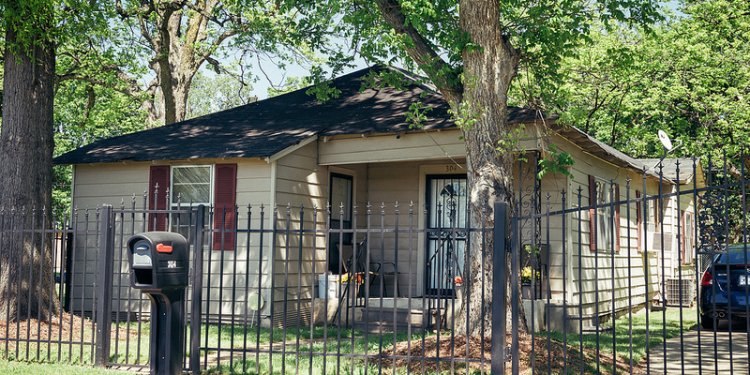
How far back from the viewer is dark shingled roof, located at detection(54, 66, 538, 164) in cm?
1338

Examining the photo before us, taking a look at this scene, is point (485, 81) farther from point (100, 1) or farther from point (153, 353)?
point (100, 1)

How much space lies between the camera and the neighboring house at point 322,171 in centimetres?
1315

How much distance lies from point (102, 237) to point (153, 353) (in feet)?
4.99

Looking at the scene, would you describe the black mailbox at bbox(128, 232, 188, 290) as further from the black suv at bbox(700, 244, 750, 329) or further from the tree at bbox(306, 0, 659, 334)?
the black suv at bbox(700, 244, 750, 329)

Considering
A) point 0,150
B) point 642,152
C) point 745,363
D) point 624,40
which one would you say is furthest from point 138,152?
point 642,152

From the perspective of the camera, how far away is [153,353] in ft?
25.1

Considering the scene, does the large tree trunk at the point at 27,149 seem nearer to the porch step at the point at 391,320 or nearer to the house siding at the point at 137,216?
the house siding at the point at 137,216

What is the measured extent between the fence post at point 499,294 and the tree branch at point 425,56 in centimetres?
305

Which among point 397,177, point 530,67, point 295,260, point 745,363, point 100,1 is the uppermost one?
point 100,1

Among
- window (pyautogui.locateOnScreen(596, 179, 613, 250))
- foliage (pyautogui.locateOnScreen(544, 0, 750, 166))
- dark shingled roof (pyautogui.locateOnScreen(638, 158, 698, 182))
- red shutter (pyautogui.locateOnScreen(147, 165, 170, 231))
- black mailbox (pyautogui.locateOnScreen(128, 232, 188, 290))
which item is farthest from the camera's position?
foliage (pyautogui.locateOnScreen(544, 0, 750, 166))

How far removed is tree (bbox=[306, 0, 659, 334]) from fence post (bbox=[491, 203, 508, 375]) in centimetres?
130

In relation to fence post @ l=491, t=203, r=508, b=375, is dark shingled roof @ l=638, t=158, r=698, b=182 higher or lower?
higher

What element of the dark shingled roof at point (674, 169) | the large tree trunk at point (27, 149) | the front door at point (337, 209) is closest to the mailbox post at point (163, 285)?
the large tree trunk at point (27, 149)

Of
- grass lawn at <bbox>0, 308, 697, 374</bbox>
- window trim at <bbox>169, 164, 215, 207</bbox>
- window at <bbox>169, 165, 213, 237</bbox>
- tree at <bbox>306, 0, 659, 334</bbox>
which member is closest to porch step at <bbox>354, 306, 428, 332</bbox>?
grass lawn at <bbox>0, 308, 697, 374</bbox>
